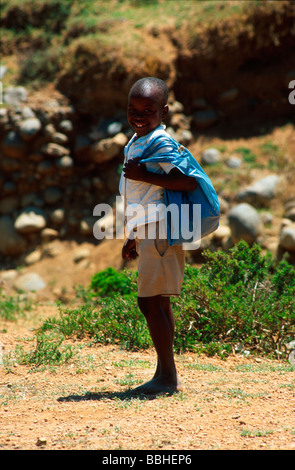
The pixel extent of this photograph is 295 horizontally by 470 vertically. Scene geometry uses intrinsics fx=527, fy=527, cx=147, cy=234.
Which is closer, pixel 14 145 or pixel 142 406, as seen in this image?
pixel 142 406

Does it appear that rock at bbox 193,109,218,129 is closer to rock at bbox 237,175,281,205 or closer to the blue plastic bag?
rock at bbox 237,175,281,205

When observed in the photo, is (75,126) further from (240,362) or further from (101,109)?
(240,362)

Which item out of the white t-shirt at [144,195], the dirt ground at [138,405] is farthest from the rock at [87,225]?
the white t-shirt at [144,195]

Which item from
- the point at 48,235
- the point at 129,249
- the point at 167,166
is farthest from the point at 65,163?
the point at 167,166

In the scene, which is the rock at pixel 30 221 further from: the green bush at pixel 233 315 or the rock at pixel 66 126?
the green bush at pixel 233 315

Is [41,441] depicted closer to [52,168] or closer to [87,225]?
[87,225]

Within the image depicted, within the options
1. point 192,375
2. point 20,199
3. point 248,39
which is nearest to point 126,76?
point 248,39

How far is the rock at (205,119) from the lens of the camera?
944 centimetres

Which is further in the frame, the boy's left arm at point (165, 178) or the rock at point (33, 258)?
the rock at point (33, 258)

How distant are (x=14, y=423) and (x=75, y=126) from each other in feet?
23.9

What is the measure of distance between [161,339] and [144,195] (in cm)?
80

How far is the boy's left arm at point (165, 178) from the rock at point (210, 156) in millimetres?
5996

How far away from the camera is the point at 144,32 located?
30.6 ft

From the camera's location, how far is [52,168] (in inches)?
360
